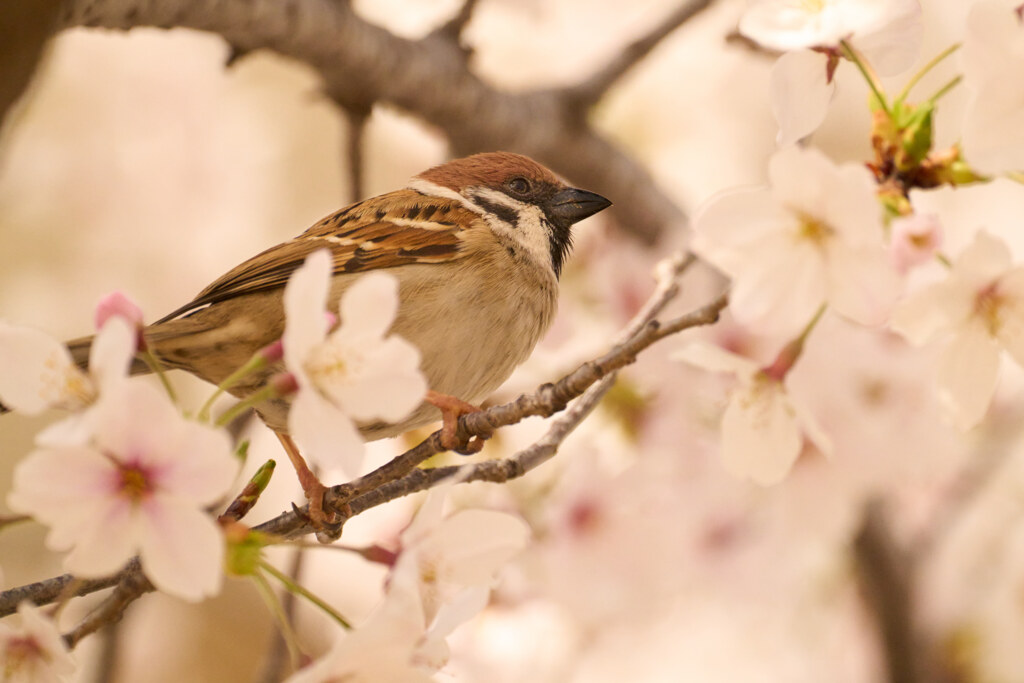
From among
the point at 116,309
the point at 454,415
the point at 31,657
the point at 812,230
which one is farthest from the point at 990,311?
the point at 31,657

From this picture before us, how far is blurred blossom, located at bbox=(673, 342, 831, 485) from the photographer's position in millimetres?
1311

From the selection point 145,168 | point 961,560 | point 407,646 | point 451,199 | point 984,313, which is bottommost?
point 961,560

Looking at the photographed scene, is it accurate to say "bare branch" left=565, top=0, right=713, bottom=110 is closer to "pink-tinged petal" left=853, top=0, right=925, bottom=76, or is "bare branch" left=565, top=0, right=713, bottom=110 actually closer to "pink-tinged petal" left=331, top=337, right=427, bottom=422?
"pink-tinged petal" left=853, top=0, right=925, bottom=76

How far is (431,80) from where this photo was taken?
8.58ft

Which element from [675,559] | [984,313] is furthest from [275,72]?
[984,313]

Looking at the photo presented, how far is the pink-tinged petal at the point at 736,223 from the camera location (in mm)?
1152

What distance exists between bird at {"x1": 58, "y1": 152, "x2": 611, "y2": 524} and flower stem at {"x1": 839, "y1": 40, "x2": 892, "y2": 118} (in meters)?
0.77

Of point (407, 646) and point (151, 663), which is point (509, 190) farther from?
point (151, 663)

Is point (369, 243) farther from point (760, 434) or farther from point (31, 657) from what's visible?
point (31, 657)

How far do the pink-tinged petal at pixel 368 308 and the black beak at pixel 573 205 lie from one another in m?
1.47

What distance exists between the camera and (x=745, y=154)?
202 inches

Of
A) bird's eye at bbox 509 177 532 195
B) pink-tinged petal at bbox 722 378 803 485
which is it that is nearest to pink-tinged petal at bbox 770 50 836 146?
pink-tinged petal at bbox 722 378 803 485

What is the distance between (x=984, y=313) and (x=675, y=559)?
2068mm

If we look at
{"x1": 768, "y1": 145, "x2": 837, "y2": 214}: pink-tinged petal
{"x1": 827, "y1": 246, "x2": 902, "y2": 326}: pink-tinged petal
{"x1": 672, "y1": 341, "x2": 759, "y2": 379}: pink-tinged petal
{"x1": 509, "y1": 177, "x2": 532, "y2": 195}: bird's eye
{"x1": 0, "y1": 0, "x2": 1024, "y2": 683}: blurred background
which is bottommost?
{"x1": 0, "y1": 0, "x2": 1024, "y2": 683}: blurred background
